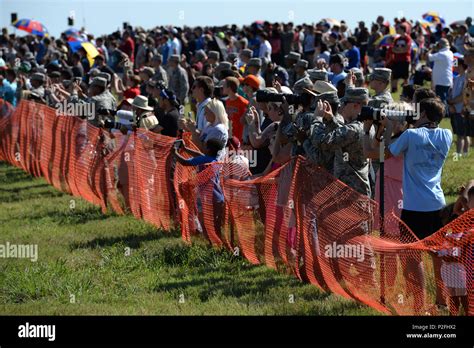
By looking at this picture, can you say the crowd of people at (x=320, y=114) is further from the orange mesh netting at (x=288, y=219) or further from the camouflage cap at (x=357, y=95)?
the orange mesh netting at (x=288, y=219)

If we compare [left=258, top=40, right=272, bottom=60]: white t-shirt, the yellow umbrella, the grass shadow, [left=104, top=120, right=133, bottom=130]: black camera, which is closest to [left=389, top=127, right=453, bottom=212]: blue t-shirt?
the grass shadow

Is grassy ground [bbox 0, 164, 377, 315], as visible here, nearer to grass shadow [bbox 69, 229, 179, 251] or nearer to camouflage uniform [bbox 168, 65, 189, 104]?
grass shadow [bbox 69, 229, 179, 251]

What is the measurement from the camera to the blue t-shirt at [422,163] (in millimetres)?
8672

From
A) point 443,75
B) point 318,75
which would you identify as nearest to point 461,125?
point 443,75

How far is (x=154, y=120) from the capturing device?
1472 cm

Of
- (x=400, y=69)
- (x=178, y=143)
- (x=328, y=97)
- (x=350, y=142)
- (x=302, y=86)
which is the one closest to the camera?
(x=350, y=142)

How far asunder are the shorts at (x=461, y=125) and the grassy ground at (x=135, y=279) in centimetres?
582

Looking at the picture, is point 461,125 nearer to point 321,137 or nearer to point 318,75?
point 318,75

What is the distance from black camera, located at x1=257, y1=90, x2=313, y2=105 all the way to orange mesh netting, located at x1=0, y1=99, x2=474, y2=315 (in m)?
0.65

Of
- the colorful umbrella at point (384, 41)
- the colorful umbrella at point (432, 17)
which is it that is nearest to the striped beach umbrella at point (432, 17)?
the colorful umbrella at point (432, 17)

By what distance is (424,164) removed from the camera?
8.75 meters

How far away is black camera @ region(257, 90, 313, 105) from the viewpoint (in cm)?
985

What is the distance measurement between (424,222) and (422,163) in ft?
1.73
